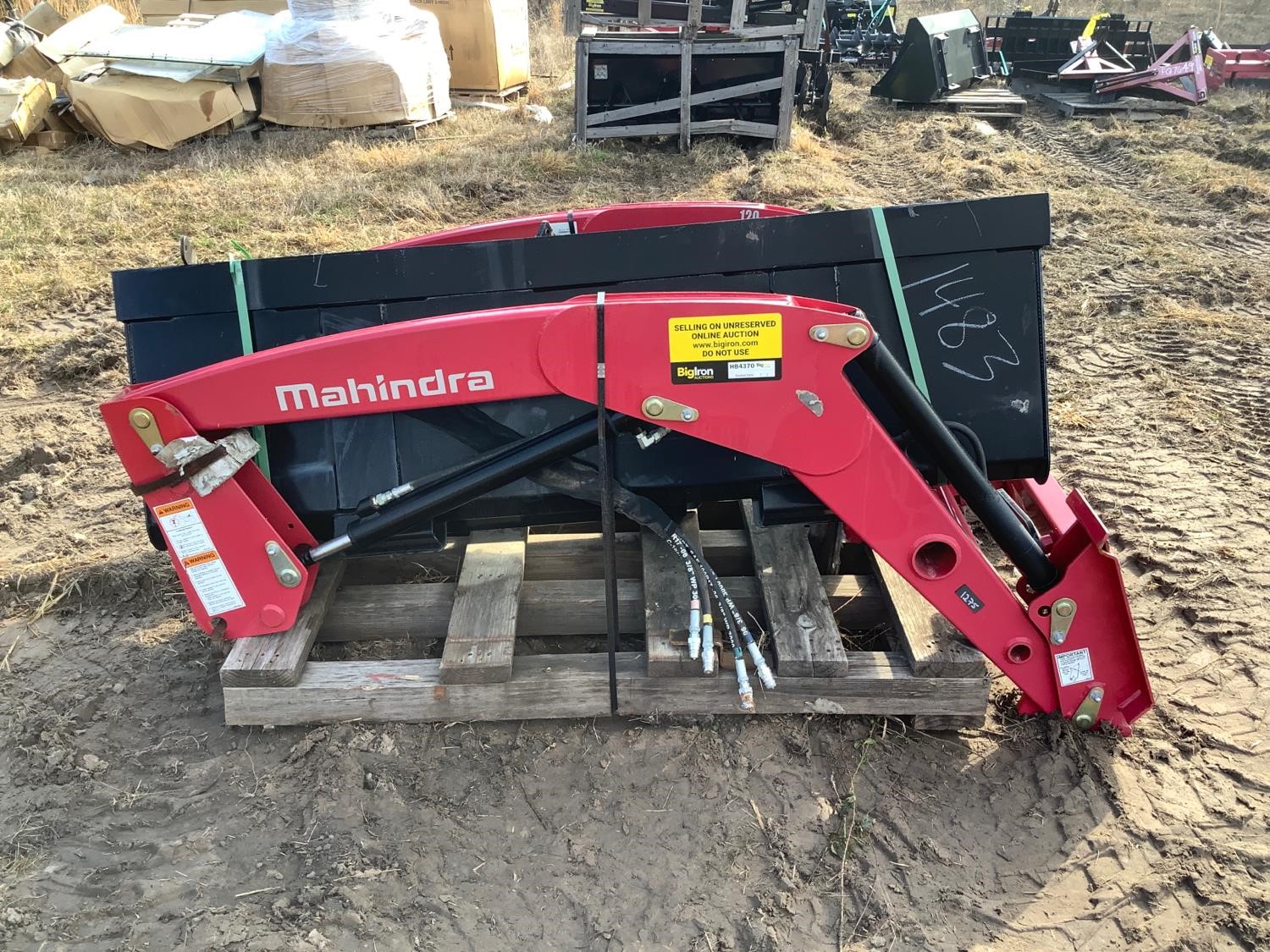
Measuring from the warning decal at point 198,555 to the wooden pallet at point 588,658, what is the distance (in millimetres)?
167

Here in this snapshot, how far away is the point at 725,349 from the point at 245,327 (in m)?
1.45

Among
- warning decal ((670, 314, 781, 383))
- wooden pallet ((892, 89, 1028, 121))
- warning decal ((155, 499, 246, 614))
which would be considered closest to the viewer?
warning decal ((670, 314, 781, 383))

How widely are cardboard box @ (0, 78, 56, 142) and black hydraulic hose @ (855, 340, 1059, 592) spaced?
35.9ft

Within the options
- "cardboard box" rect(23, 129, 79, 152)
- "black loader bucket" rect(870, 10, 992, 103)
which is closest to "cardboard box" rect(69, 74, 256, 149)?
"cardboard box" rect(23, 129, 79, 152)

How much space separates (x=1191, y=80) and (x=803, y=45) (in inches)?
228

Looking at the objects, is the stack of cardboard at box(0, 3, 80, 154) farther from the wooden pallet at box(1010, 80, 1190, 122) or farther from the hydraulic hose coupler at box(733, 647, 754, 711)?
the wooden pallet at box(1010, 80, 1190, 122)

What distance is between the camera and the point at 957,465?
2.42m

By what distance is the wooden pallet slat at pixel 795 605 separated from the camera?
2.66 metres

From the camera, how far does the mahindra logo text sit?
91.9 inches

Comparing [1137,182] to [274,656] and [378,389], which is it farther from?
[274,656]

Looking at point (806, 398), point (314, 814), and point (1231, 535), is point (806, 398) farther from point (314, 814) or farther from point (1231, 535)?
point (1231, 535)

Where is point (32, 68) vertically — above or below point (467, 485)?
above

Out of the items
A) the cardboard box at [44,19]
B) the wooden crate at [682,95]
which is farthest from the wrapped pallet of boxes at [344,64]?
the cardboard box at [44,19]

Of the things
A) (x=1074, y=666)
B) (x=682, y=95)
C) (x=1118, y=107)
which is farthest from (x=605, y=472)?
(x=1118, y=107)
